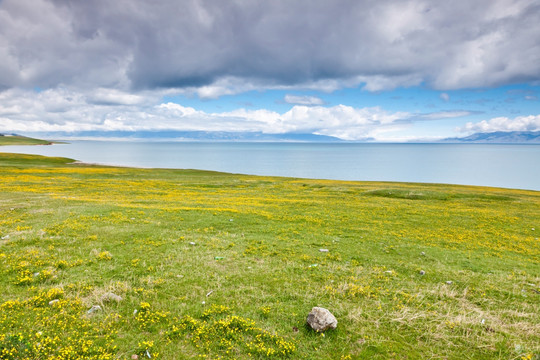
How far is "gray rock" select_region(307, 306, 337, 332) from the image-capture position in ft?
30.7

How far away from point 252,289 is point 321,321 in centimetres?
391

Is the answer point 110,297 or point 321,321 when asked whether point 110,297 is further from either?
point 321,321

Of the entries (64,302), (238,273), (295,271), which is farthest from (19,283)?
(295,271)

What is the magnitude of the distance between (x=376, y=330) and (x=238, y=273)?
22.8 ft

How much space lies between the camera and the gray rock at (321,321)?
935 cm

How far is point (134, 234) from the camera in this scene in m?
19.6

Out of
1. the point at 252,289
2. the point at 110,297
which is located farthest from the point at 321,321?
the point at 110,297

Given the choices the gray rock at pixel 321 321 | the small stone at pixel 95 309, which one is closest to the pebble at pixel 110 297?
the small stone at pixel 95 309

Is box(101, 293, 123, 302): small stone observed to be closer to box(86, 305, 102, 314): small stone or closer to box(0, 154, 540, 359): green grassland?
box(0, 154, 540, 359): green grassland

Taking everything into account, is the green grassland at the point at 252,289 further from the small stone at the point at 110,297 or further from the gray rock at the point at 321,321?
the gray rock at the point at 321,321

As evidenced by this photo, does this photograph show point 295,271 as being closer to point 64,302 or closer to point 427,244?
point 64,302

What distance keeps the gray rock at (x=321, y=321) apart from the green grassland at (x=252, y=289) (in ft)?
0.82

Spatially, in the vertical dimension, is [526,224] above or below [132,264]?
above

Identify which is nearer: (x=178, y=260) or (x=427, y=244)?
(x=178, y=260)
